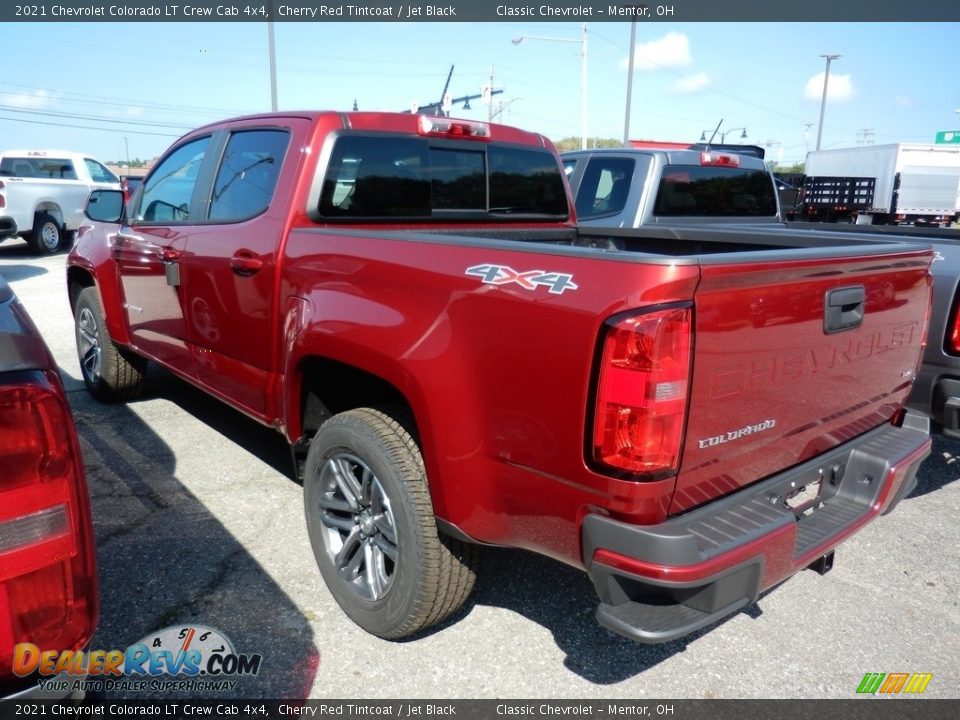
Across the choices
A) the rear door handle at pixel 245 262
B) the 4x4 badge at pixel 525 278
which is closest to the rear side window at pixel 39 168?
the rear door handle at pixel 245 262

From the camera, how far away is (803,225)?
20.1 ft

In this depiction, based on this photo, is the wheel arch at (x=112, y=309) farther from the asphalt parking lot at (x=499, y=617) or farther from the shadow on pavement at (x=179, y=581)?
the asphalt parking lot at (x=499, y=617)

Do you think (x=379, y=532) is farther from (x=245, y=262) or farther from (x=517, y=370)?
(x=245, y=262)

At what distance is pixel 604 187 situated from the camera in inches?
245

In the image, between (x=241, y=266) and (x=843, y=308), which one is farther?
(x=241, y=266)

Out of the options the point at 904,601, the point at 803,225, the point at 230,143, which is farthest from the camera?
the point at 803,225

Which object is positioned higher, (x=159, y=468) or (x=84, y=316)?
(x=84, y=316)

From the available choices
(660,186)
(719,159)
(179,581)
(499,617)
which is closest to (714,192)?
(719,159)

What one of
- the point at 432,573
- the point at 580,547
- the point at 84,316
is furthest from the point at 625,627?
the point at 84,316

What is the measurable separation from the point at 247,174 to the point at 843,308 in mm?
2768
